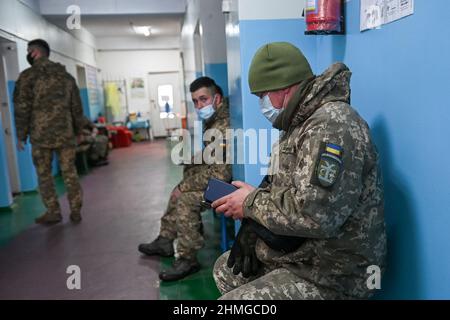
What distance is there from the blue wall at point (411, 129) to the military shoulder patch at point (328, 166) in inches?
10.3

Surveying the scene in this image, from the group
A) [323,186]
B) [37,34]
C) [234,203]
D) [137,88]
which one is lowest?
[234,203]

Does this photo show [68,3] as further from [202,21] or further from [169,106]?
[169,106]

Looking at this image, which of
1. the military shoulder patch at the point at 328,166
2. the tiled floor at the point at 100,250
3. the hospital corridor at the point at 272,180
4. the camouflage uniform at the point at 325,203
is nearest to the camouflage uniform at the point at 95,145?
the tiled floor at the point at 100,250

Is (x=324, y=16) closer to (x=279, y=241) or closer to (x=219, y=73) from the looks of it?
(x=279, y=241)

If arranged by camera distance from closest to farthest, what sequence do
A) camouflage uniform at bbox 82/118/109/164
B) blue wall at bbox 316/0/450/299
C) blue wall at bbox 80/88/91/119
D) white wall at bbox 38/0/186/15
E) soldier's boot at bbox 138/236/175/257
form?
blue wall at bbox 316/0/450/299 → soldier's boot at bbox 138/236/175/257 → white wall at bbox 38/0/186/15 → camouflage uniform at bbox 82/118/109/164 → blue wall at bbox 80/88/91/119

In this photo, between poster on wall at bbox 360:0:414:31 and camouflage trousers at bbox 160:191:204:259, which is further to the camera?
camouflage trousers at bbox 160:191:204:259

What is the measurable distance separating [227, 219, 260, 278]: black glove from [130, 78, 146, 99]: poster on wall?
31.4 ft

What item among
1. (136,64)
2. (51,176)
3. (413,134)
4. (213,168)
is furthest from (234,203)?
(136,64)

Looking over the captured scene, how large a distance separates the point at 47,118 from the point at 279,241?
9.52 feet

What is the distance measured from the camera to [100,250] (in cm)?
285

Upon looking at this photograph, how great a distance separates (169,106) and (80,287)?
8552mm

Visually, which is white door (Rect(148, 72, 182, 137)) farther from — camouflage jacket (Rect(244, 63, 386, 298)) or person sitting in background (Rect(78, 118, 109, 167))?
camouflage jacket (Rect(244, 63, 386, 298))

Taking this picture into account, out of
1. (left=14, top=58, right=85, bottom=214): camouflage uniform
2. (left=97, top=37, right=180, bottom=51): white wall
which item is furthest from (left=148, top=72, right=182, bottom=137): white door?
(left=14, top=58, right=85, bottom=214): camouflage uniform

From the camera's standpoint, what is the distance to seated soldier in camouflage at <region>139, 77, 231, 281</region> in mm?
2331
